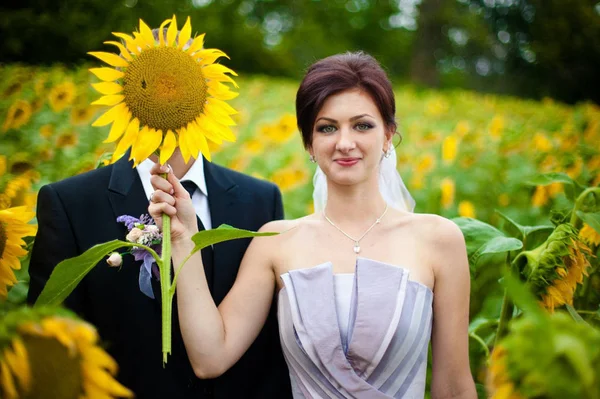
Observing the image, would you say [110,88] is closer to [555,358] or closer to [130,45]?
[130,45]

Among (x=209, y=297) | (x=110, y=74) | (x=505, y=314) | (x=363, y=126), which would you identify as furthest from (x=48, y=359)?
(x=505, y=314)

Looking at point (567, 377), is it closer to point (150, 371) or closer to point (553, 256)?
point (553, 256)

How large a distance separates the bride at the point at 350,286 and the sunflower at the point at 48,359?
0.85m

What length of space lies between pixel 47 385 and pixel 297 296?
3.73 ft

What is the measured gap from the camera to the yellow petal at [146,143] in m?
1.38

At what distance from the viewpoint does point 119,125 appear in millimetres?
1388

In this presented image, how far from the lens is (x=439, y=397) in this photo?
6.75 feet

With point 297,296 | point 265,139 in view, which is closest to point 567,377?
point 297,296

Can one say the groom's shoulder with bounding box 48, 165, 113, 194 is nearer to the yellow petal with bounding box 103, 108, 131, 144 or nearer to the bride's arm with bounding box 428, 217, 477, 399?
the yellow petal with bounding box 103, 108, 131, 144

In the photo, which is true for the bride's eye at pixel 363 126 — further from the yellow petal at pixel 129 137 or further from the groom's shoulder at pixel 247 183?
the yellow petal at pixel 129 137

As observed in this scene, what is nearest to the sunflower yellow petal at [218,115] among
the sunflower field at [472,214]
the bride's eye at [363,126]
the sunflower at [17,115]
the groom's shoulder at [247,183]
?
the sunflower field at [472,214]

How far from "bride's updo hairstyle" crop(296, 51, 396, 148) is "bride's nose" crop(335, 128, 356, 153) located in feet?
0.43

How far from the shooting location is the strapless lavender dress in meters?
1.91

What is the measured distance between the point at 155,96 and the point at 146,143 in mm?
107
